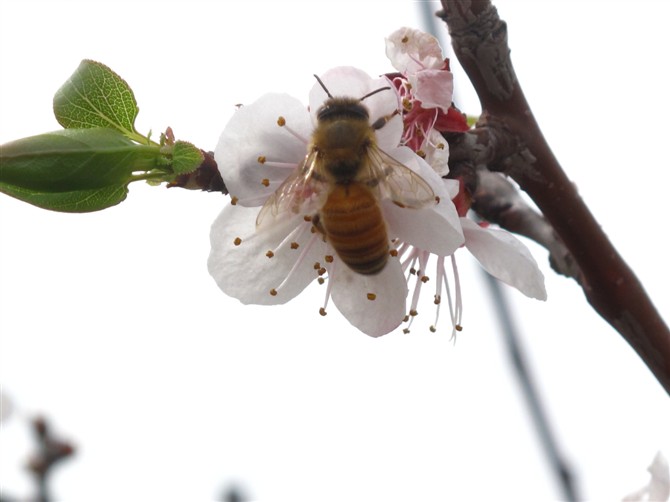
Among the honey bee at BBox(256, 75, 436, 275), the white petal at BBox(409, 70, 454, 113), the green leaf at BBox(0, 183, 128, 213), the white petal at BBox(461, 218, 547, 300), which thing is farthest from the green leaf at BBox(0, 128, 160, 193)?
the white petal at BBox(461, 218, 547, 300)

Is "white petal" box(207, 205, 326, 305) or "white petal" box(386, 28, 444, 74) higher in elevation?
"white petal" box(386, 28, 444, 74)

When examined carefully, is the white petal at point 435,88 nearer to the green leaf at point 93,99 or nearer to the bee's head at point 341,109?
the bee's head at point 341,109

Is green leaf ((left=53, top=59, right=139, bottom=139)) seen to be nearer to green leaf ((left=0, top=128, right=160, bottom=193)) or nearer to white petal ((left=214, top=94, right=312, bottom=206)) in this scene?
green leaf ((left=0, top=128, right=160, bottom=193))

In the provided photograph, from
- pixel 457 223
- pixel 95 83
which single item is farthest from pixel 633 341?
pixel 95 83

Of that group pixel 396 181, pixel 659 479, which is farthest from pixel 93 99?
pixel 659 479

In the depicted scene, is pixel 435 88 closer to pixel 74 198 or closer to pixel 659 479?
pixel 74 198

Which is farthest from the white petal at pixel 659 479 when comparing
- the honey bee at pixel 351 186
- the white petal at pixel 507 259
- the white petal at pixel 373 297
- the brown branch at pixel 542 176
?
the honey bee at pixel 351 186

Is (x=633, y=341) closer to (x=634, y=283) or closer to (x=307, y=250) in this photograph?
(x=634, y=283)
